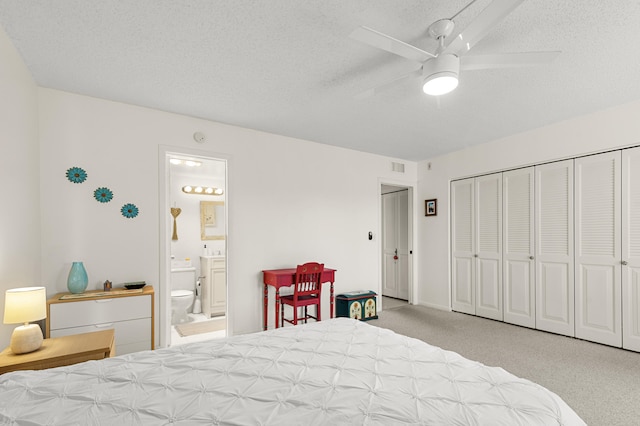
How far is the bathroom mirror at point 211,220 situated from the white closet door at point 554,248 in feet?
15.9

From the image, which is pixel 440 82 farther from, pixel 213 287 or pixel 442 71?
pixel 213 287

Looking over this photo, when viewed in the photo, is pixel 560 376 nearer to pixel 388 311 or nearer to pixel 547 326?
pixel 547 326

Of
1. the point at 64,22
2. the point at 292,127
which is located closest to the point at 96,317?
the point at 64,22

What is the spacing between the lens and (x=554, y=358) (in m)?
3.06

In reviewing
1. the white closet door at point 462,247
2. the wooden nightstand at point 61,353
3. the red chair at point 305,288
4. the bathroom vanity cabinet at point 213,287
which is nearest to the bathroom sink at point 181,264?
the bathroom vanity cabinet at point 213,287

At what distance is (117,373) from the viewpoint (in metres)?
1.42

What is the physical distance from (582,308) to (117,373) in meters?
4.54

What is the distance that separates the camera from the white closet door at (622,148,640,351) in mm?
3209

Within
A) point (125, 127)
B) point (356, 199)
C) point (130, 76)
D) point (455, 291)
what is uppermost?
point (130, 76)

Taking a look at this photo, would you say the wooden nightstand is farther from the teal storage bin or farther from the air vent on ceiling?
the air vent on ceiling

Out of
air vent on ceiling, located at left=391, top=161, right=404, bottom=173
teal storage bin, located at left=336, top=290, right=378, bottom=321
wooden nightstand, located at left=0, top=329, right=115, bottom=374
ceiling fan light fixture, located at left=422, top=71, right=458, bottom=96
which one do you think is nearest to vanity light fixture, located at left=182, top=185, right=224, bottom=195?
teal storage bin, located at left=336, top=290, right=378, bottom=321

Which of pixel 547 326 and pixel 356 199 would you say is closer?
pixel 547 326

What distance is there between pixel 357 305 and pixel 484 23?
3.67 meters

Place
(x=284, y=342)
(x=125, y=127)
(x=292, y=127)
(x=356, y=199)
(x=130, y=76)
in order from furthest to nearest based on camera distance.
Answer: (x=356, y=199) < (x=292, y=127) < (x=125, y=127) < (x=130, y=76) < (x=284, y=342)
